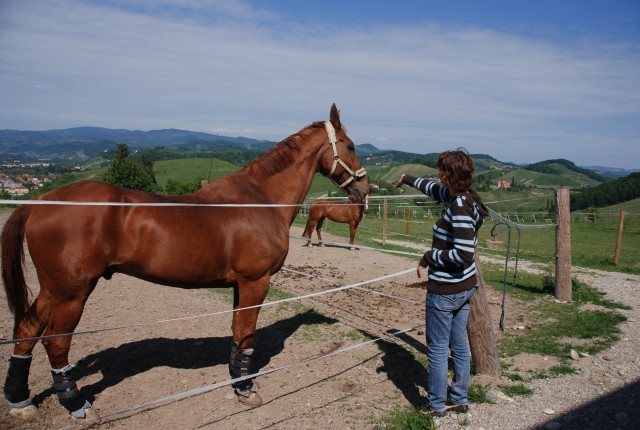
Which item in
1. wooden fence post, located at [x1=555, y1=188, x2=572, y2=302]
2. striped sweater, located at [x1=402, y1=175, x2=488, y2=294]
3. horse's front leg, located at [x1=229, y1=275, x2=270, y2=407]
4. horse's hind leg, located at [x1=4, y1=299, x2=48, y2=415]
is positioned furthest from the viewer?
wooden fence post, located at [x1=555, y1=188, x2=572, y2=302]

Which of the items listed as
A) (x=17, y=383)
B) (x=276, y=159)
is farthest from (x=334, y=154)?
(x=17, y=383)

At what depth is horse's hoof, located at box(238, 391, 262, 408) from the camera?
12.0 feet

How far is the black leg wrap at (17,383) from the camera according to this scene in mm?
3346

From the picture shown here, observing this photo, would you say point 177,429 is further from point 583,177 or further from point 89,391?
point 583,177

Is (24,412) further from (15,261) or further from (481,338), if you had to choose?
(481,338)

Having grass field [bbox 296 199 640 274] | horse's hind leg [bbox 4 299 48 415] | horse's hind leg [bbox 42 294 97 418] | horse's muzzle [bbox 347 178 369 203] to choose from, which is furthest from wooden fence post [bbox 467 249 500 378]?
horse's hind leg [bbox 4 299 48 415]

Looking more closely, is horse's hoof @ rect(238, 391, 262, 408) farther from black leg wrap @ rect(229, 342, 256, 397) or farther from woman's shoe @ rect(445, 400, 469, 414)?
woman's shoe @ rect(445, 400, 469, 414)

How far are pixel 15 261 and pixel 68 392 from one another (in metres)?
1.17

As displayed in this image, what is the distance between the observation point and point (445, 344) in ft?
10.7

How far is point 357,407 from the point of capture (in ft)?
11.7

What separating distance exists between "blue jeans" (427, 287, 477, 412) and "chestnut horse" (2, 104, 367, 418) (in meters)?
1.52

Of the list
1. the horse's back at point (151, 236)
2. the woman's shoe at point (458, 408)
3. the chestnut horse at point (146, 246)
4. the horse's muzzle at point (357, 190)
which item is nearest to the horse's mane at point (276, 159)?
the chestnut horse at point (146, 246)

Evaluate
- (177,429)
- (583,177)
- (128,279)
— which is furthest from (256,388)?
(583,177)

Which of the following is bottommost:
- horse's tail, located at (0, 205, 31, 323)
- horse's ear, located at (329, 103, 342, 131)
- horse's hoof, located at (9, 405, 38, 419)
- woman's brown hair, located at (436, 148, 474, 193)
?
horse's hoof, located at (9, 405, 38, 419)
